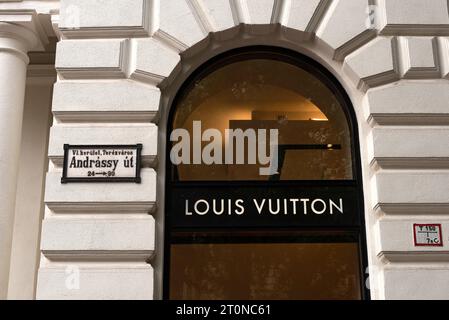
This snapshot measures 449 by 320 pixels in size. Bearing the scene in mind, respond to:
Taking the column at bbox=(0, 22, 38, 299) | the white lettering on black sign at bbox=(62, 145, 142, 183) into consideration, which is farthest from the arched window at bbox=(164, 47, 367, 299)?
the column at bbox=(0, 22, 38, 299)

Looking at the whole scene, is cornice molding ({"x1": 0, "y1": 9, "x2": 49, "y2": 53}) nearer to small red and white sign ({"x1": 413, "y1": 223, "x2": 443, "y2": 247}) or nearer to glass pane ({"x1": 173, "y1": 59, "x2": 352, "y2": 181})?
glass pane ({"x1": 173, "y1": 59, "x2": 352, "y2": 181})

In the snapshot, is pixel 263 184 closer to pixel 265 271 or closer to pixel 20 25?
pixel 265 271

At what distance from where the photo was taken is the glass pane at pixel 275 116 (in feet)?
29.7

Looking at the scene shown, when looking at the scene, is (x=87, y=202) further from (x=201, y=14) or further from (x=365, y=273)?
(x=365, y=273)

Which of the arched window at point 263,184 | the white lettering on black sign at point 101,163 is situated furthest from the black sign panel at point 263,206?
the white lettering on black sign at point 101,163

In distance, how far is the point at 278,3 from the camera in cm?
929

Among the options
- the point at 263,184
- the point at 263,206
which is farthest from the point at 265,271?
the point at 263,184

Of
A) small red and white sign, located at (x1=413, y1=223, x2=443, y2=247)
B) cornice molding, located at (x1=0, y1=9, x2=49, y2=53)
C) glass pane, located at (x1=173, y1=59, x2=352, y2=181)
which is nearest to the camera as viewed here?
small red and white sign, located at (x1=413, y1=223, x2=443, y2=247)

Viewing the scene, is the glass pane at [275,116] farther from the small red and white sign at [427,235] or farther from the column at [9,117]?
the column at [9,117]

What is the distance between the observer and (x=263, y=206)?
28.8ft

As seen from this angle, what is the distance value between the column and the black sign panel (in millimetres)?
2046

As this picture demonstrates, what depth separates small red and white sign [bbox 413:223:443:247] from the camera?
825 centimetres
